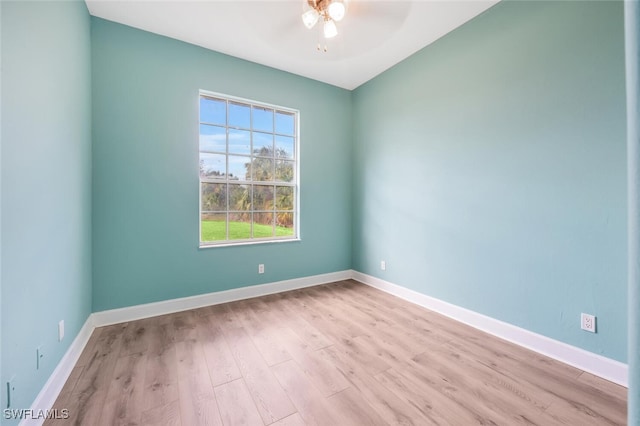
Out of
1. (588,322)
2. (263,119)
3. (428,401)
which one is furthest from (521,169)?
(263,119)

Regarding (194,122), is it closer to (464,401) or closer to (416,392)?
(416,392)

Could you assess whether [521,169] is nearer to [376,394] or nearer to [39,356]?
[376,394]

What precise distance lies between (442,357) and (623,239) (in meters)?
1.43

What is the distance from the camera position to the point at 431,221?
2842 mm

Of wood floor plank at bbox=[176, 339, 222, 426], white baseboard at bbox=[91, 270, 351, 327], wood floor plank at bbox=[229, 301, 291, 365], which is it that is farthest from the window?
wood floor plank at bbox=[176, 339, 222, 426]

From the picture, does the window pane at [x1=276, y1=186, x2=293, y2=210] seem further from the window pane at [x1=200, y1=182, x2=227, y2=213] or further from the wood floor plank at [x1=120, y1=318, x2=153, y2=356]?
the wood floor plank at [x1=120, y1=318, x2=153, y2=356]

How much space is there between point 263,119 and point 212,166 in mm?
917

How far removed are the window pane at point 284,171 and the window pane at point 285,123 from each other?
41cm

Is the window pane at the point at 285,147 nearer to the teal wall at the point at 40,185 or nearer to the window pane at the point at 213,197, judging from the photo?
the window pane at the point at 213,197

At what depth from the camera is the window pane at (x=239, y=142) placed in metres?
Result: 3.10

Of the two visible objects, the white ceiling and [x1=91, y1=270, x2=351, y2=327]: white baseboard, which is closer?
the white ceiling

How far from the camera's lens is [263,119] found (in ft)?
10.9

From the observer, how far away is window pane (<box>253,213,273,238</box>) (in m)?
3.28

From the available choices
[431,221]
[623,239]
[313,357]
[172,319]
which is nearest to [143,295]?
[172,319]
